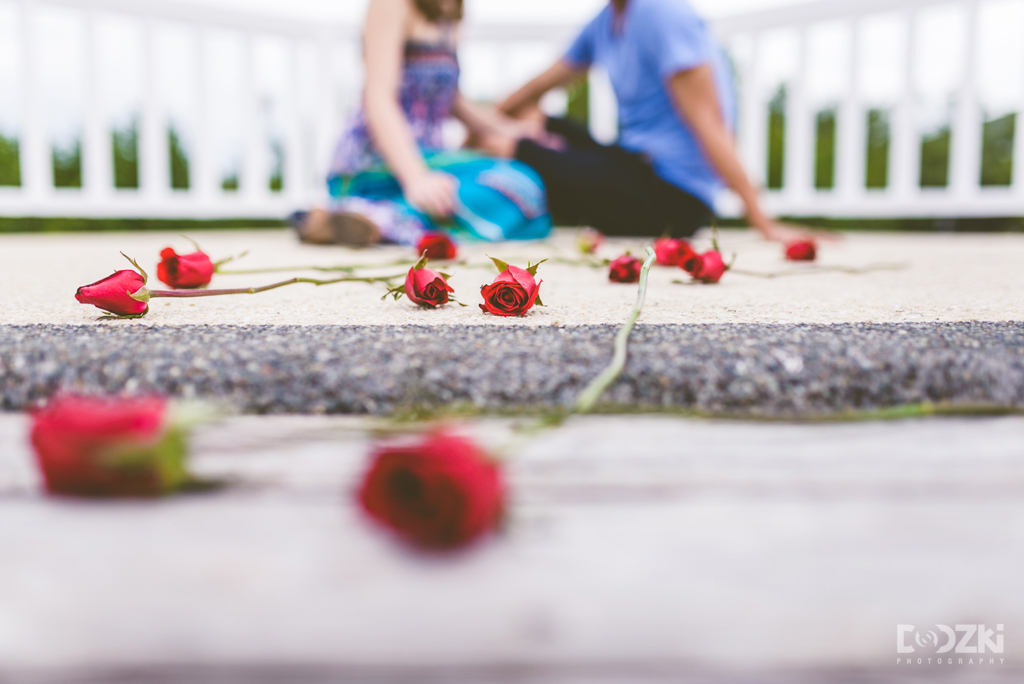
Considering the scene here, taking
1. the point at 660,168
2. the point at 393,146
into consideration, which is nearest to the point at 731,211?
the point at 660,168

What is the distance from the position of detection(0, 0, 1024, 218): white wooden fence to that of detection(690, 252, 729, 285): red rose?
91.2 inches

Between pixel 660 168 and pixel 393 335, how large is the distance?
5.96 ft

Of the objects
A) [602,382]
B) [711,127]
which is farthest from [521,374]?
[711,127]

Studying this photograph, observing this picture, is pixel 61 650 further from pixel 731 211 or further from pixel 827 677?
pixel 731 211

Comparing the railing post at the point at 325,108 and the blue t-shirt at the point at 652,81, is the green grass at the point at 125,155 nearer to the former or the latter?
the railing post at the point at 325,108

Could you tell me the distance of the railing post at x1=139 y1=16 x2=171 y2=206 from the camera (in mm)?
2729

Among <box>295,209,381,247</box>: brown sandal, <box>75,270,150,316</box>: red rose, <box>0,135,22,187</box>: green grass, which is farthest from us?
<box>0,135,22,187</box>: green grass

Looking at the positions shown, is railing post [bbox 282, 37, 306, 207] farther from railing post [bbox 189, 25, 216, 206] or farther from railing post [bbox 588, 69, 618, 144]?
railing post [bbox 588, 69, 618, 144]

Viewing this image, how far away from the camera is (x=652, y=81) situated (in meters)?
2.21

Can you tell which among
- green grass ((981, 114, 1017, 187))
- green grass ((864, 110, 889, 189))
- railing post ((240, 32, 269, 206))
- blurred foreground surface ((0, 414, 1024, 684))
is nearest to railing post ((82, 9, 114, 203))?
railing post ((240, 32, 269, 206))

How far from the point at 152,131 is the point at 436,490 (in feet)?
10.1

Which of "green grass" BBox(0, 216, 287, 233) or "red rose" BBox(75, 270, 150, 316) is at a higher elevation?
"green grass" BBox(0, 216, 287, 233)

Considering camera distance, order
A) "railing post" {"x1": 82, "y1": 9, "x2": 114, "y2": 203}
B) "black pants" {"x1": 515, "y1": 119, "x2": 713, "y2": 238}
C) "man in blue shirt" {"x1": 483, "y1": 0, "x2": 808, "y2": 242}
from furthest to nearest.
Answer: "railing post" {"x1": 82, "y1": 9, "x2": 114, "y2": 203} → "black pants" {"x1": 515, "y1": 119, "x2": 713, "y2": 238} → "man in blue shirt" {"x1": 483, "y1": 0, "x2": 808, "y2": 242}

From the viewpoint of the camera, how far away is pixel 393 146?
180 centimetres
